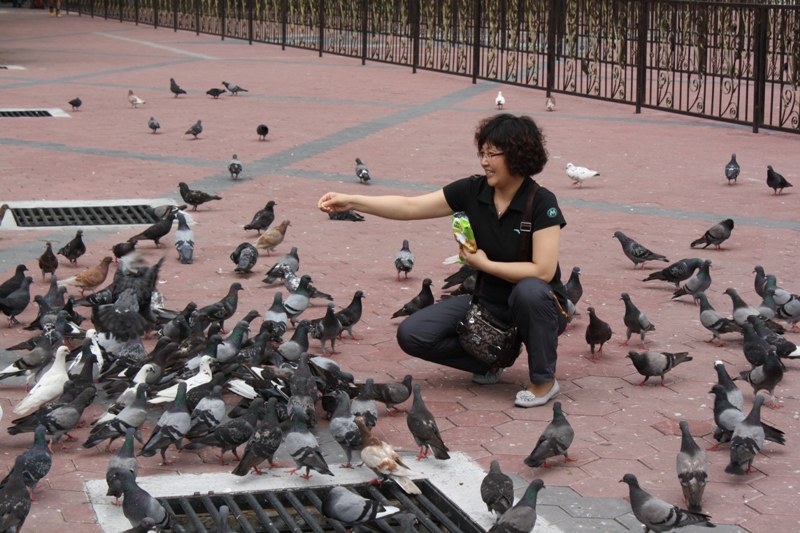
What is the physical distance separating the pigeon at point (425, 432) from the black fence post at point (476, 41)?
16063 millimetres

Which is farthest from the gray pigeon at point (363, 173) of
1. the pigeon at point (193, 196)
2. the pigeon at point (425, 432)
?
the pigeon at point (425, 432)

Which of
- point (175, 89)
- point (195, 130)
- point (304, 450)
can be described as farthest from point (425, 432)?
point (175, 89)

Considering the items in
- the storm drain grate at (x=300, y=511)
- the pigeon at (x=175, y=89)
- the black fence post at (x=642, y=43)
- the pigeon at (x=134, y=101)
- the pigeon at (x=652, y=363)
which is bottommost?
the storm drain grate at (x=300, y=511)

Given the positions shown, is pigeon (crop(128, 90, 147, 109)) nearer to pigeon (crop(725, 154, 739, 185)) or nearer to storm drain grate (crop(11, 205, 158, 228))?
storm drain grate (crop(11, 205, 158, 228))

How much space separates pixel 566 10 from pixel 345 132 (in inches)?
235

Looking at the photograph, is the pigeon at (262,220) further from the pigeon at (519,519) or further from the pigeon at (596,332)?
the pigeon at (519,519)

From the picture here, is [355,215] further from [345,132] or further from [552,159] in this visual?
[345,132]

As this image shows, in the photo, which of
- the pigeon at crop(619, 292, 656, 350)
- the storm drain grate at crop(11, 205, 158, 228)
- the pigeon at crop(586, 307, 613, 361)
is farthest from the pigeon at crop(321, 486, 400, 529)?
the storm drain grate at crop(11, 205, 158, 228)

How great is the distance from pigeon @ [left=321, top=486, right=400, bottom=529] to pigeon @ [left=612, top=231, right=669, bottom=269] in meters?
4.77

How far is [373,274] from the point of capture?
8.91 meters

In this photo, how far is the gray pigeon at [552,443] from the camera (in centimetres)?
520

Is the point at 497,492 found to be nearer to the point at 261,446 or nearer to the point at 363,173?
the point at 261,446

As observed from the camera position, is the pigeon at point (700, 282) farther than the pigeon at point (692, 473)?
Yes

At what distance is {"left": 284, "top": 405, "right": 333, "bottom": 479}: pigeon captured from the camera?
514 cm
